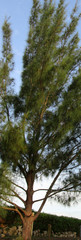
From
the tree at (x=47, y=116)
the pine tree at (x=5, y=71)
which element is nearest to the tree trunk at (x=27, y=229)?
the tree at (x=47, y=116)

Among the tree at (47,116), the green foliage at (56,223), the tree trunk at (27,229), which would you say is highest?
the tree at (47,116)

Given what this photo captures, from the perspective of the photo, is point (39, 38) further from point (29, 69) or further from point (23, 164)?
point (23, 164)

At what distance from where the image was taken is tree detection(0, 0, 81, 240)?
511cm

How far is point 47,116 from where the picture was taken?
5855 mm

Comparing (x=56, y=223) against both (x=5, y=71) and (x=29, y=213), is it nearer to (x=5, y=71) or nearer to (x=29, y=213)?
(x=29, y=213)

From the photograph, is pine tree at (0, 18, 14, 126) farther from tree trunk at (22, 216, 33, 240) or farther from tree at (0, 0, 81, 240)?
tree trunk at (22, 216, 33, 240)

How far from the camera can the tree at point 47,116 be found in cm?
511

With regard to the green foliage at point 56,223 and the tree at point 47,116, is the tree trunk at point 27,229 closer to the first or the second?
the tree at point 47,116

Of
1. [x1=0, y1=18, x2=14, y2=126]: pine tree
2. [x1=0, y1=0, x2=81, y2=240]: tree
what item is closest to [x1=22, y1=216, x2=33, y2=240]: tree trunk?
[x1=0, y1=0, x2=81, y2=240]: tree

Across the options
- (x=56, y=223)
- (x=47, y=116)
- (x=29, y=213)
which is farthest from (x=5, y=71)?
(x=56, y=223)

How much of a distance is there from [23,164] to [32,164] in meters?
0.25

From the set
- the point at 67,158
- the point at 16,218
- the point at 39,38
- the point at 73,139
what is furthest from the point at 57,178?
the point at 39,38

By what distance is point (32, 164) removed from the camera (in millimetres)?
5242

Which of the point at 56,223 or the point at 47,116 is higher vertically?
the point at 47,116
